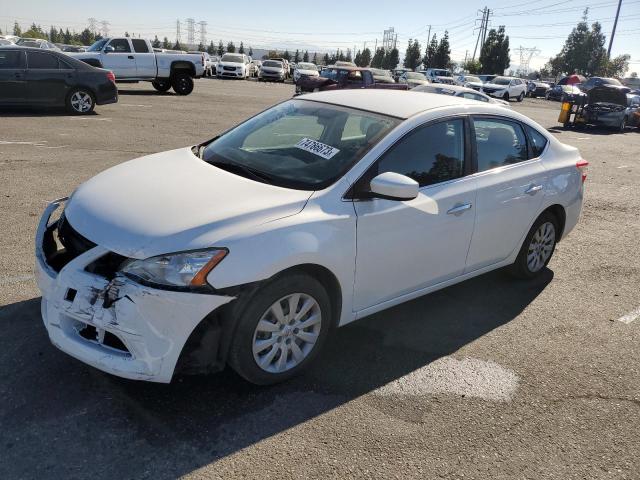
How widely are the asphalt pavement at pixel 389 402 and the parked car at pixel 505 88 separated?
106 feet

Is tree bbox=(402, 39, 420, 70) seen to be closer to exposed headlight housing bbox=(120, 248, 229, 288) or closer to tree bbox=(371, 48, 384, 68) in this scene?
tree bbox=(371, 48, 384, 68)

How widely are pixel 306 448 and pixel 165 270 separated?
3.74 feet

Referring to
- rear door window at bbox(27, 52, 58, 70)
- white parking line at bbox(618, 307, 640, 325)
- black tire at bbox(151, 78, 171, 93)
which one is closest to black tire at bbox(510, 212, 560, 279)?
white parking line at bbox(618, 307, 640, 325)

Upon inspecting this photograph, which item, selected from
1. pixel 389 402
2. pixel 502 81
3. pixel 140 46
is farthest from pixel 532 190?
pixel 502 81

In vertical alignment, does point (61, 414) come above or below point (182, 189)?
below

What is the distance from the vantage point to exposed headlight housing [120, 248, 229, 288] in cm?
276

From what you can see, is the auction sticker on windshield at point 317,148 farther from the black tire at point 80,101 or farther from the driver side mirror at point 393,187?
the black tire at point 80,101

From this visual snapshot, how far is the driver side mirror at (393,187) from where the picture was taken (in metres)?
3.27

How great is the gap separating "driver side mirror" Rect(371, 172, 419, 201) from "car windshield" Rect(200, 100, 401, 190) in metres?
0.25

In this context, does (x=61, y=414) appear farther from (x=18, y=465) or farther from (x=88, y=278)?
(x=88, y=278)

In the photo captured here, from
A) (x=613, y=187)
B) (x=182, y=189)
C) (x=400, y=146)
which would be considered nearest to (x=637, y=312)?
(x=400, y=146)

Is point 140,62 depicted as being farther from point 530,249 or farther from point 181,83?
point 530,249

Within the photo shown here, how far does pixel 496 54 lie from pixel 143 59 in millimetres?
59294

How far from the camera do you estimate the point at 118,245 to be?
9.34 feet
